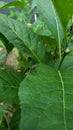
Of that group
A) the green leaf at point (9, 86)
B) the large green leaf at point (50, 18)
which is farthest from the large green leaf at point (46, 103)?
the large green leaf at point (50, 18)

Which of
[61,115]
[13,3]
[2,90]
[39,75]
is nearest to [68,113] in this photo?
[61,115]

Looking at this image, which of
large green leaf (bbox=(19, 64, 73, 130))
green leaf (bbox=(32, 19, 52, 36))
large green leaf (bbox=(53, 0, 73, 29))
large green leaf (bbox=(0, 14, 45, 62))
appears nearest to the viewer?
large green leaf (bbox=(19, 64, 73, 130))

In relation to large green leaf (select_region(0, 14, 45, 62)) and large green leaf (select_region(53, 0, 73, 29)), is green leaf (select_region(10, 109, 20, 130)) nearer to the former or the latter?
large green leaf (select_region(0, 14, 45, 62))

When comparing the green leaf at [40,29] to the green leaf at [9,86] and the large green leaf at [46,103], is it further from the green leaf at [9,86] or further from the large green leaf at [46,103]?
the large green leaf at [46,103]

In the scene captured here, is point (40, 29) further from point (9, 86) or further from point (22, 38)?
point (9, 86)

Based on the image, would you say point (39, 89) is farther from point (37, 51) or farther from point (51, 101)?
point (37, 51)

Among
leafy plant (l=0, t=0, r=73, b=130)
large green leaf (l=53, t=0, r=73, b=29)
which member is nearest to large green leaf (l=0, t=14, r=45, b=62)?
leafy plant (l=0, t=0, r=73, b=130)
